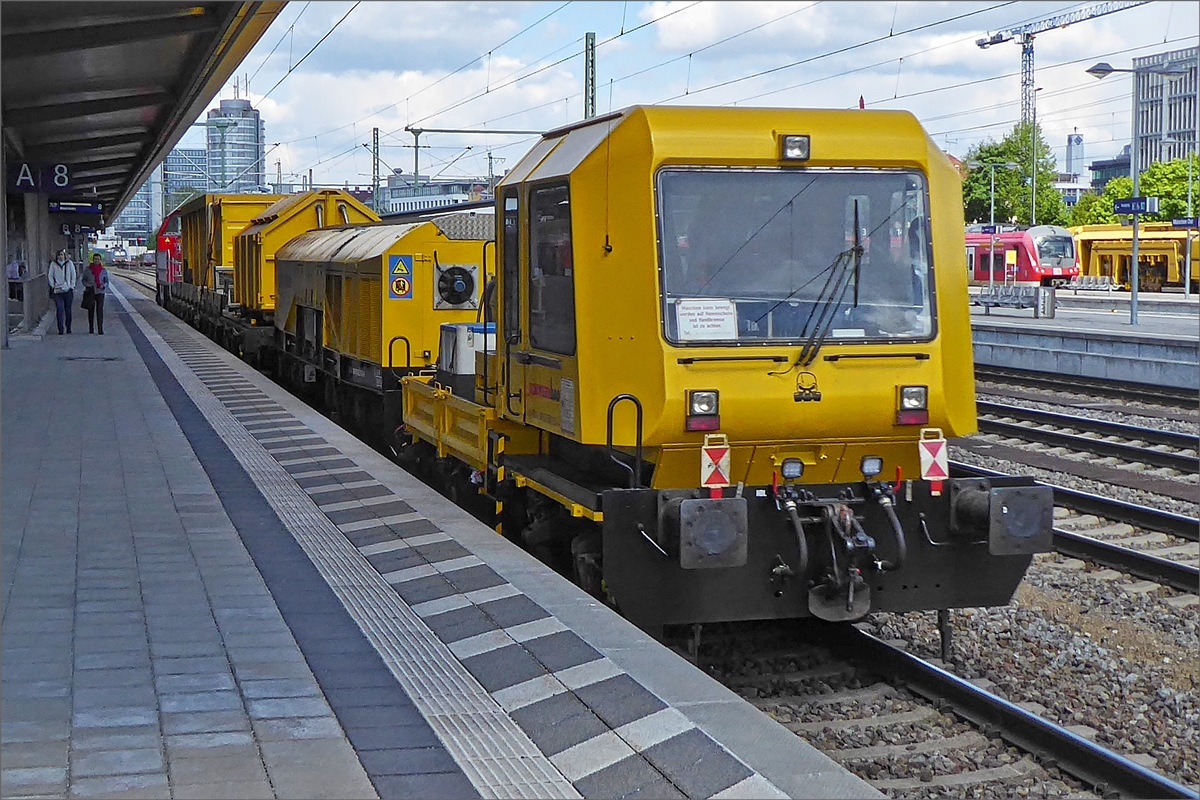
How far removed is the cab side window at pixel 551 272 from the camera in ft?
24.6

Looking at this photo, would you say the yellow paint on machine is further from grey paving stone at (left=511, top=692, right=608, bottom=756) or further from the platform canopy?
grey paving stone at (left=511, top=692, right=608, bottom=756)

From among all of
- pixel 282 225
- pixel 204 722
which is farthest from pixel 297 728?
pixel 282 225

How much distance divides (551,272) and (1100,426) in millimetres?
10590

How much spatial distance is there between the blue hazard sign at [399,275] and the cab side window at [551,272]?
6274 millimetres

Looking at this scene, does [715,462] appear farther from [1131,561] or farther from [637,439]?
[1131,561]

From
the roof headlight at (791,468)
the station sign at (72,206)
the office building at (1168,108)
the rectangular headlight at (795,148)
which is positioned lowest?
the roof headlight at (791,468)

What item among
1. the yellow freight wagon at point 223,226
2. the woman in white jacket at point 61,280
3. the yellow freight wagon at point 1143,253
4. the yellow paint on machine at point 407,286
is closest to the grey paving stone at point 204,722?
the yellow paint on machine at point 407,286

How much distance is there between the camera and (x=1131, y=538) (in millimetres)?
11117

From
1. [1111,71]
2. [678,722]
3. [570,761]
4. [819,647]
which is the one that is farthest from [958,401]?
[1111,71]

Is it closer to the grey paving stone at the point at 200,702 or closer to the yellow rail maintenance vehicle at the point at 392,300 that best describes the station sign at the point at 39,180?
the yellow rail maintenance vehicle at the point at 392,300

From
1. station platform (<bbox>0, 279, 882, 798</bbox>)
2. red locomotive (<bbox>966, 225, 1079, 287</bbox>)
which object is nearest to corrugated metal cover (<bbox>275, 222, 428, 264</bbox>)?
station platform (<bbox>0, 279, 882, 798</bbox>)

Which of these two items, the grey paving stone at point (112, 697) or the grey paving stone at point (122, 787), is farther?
the grey paving stone at point (112, 697)

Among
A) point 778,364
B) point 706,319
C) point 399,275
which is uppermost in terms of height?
point 399,275

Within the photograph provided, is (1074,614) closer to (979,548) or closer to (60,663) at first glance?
(979,548)
